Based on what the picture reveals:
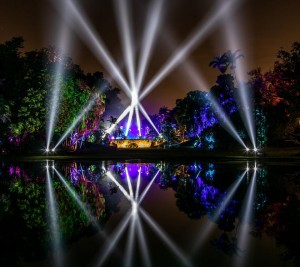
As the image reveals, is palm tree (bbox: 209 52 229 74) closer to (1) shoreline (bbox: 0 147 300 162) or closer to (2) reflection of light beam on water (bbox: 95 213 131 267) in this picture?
(1) shoreline (bbox: 0 147 300 162)

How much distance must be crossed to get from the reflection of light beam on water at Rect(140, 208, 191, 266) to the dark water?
2 cm

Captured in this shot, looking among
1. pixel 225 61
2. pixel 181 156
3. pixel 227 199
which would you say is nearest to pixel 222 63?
pixel 225 61

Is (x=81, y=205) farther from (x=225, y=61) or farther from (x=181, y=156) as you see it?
(x=225, y=61)

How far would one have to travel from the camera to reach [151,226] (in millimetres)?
9758

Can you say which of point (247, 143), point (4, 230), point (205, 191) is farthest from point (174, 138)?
point (4, 230)

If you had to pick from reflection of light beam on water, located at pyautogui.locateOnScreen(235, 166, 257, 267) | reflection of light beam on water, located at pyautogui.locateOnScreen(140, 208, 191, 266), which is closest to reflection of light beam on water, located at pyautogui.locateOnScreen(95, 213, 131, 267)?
reflection of light beam on water, located at pyautogui.locateOnScreen(140, 208, 191, 266)

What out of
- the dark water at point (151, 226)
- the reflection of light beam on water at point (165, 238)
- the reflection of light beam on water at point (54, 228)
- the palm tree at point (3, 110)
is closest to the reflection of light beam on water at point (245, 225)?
the dark water at point (151, 226)

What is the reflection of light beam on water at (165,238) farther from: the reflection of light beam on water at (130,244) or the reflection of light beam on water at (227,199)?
the reflection of light beam on water at (227,199)

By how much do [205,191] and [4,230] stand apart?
27.5 feet

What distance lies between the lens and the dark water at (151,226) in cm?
724

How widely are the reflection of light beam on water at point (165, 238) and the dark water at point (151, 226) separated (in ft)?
0.06

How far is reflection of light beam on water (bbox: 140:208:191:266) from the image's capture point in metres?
7.15

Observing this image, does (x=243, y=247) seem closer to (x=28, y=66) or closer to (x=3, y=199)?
(x=3, y=199)

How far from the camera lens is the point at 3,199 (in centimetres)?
1406
